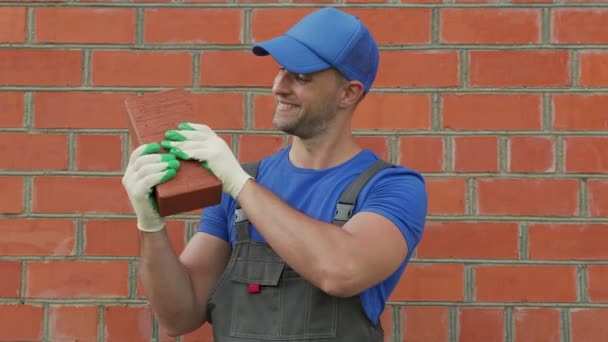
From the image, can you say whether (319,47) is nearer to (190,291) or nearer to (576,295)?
(190,291)

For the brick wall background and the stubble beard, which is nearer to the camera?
the stubble beard

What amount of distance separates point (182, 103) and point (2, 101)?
3.15ft

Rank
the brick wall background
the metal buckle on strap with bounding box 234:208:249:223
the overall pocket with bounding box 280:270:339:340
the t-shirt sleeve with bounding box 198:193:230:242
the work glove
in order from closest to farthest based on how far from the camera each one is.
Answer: the work glove < the overall pocket with bounding box 280:270:339:340 < the metal buckle on strap with bounding box 234:208:249:223 < the t-shirt sleeve with bounding box 198:193:230:242 < the brick wall background

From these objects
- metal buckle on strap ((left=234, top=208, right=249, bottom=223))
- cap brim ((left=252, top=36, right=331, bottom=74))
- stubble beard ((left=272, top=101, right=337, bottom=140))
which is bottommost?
metal buckle on strap ((left=234, top=208, right=249, bottom=223))

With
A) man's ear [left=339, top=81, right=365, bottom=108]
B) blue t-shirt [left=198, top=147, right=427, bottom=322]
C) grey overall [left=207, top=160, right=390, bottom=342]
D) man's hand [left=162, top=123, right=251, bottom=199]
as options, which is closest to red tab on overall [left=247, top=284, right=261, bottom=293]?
grey overall [left=207, top=160, right=390, bottom=342]

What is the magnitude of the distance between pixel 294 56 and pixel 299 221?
44 cm

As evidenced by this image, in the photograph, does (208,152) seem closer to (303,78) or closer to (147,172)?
(147,172)

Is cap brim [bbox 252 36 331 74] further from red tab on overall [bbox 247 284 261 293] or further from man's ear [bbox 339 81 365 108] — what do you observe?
red tab on overall [bbox 247 284 261 293]

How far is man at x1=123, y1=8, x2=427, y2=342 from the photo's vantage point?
7.28 feet

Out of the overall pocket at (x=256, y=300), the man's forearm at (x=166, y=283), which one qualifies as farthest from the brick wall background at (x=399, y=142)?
the overall pocket at (x=256, y=300)

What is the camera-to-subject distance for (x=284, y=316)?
91.8 inches

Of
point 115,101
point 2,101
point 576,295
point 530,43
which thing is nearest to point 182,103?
point 115,101

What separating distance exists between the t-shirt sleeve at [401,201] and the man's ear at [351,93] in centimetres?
23

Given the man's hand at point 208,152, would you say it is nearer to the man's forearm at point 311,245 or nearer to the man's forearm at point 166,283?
the man's forearm at point 311,245
